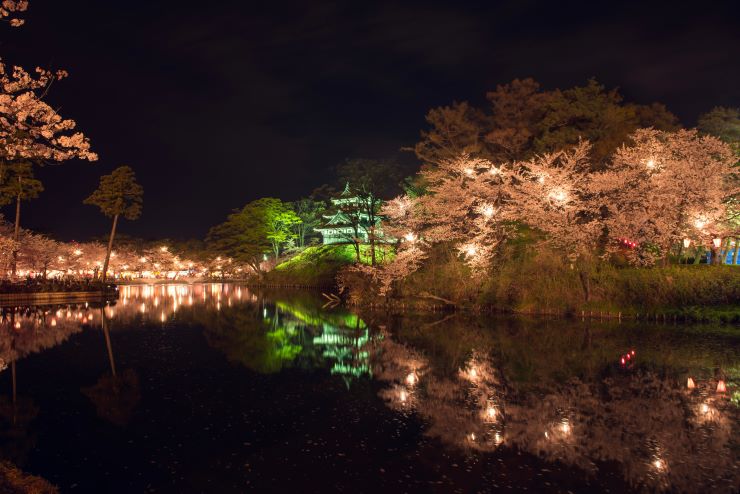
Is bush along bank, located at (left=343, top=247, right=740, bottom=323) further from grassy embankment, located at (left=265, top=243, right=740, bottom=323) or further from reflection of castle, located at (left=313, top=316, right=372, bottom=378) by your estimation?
reflection of castle, located at (left=313, top=316, right=372, bottom=378)

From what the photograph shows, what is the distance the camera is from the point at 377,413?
9438 mm

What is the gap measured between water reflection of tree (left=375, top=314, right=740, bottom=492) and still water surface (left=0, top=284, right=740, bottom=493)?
39mm

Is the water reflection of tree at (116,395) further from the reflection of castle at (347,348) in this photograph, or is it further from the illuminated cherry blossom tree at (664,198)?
the illuminated cherry blossom tree at (664,198)

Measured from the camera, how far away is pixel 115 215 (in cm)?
4644

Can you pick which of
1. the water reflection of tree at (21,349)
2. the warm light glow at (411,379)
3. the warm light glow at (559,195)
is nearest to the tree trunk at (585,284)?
the warm light glow at (559,195)

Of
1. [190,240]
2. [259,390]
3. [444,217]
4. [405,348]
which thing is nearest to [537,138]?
[444,217]

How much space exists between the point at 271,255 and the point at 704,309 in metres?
63.1

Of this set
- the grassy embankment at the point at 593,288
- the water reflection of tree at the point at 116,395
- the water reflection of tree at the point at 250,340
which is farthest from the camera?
the grassy embankment at the point at 593,288

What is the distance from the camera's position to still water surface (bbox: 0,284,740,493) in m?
6.67

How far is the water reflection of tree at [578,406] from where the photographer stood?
706 cm

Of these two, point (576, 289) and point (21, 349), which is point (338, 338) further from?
point (576, 289)

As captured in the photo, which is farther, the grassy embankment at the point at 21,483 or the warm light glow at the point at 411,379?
the warm light glow at the point at 411,379

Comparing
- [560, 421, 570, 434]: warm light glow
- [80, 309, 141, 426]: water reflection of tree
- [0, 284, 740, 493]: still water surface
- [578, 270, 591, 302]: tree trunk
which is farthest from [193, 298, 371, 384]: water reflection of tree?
[578, 270, 591, 302]: tree trunk

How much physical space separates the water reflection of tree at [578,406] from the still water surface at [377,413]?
4 centimetres
